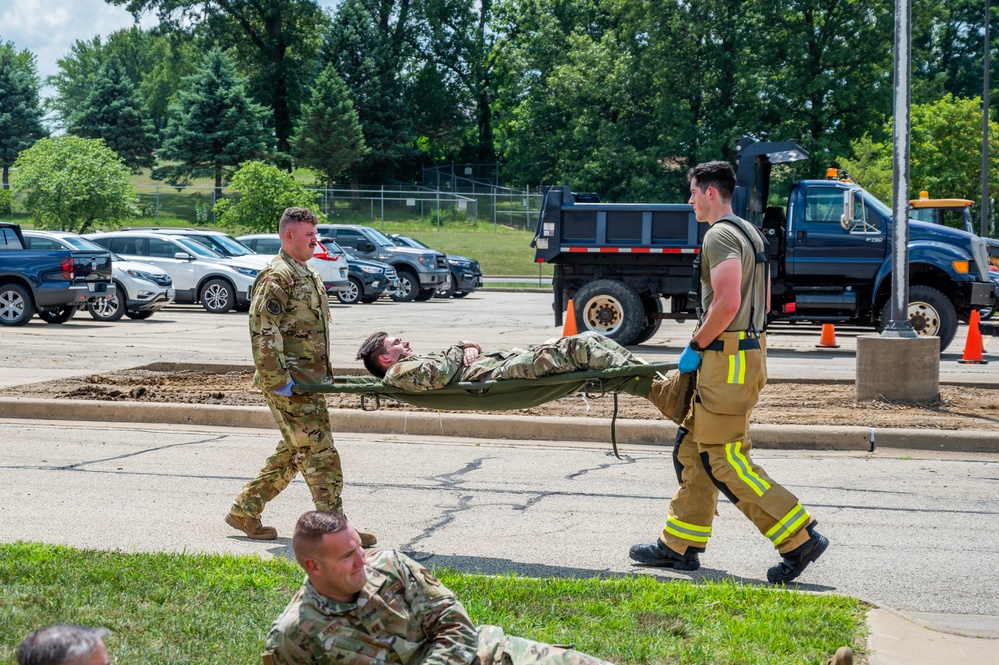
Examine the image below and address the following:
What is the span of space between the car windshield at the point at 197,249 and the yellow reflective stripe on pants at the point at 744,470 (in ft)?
69.8

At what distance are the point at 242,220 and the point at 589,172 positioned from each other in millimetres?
22518

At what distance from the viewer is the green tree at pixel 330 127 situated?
61156 mm

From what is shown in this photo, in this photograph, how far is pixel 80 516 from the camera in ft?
23.0

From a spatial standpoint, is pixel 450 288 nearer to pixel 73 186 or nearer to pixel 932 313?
pixel 73 186

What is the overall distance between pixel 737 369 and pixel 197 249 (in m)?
21.6

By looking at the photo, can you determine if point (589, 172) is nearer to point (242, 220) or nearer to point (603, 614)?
point (242, 220)

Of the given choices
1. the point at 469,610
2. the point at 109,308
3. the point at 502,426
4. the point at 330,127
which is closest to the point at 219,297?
the point at 109,308

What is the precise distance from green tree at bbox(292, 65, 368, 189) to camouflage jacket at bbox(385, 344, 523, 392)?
185ft

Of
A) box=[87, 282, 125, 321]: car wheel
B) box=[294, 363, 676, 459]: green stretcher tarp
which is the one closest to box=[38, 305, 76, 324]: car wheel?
box=[87, 282, 125, 321]: car wheel

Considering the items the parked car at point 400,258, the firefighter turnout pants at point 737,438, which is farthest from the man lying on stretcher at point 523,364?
the parked car at point 400,258

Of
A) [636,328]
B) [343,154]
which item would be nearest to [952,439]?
[636,328]

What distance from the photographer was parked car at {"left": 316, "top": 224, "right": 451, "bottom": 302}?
99.5ft

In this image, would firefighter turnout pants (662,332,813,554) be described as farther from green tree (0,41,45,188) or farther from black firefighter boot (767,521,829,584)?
green tree (0,41,45,188)

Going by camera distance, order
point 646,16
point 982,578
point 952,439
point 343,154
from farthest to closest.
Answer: point 343,154 < point 646,16 < point 952,439 < point 982,578
